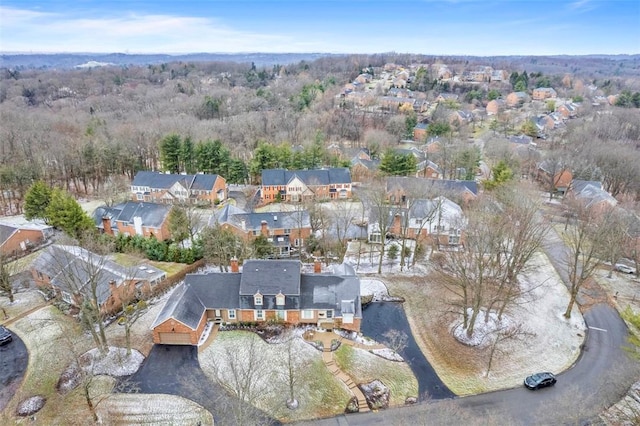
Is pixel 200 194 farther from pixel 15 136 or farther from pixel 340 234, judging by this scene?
pixel 15 136

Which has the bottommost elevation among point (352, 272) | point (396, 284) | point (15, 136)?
point (396, 284)

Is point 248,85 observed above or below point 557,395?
above

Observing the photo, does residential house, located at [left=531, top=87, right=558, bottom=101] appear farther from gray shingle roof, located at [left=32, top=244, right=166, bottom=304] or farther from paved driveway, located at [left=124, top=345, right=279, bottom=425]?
paved driveway, located at [left=124, top=345, right=279, bottom=425]

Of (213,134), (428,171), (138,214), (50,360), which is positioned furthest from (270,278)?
(213,134)

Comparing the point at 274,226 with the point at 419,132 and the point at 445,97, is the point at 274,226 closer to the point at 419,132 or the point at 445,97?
the point at 419,132

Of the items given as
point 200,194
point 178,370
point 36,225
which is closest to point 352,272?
point 178,370

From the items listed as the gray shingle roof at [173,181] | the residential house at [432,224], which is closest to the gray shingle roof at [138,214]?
the gray shingle roof at [173,181]

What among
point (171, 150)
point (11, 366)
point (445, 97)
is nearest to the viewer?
point (11, 366)
